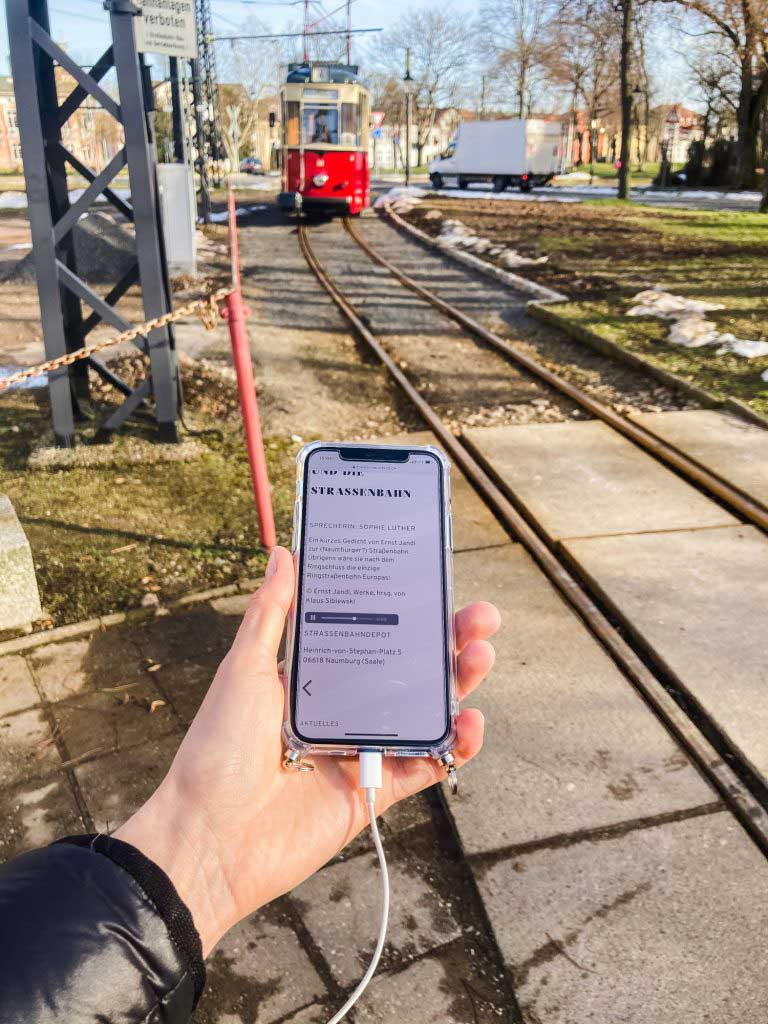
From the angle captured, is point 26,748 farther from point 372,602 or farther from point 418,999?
point 372,602

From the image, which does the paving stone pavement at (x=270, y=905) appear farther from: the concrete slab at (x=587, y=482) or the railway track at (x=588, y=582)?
the concrete slab at (x=587, y=482)

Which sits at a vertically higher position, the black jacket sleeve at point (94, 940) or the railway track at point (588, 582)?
the black jacket sleeve at point (94, 940)

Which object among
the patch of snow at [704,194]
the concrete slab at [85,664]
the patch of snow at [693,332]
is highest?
the patch of snow at [704,194]

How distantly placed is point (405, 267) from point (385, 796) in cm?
1444

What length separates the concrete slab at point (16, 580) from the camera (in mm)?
3988

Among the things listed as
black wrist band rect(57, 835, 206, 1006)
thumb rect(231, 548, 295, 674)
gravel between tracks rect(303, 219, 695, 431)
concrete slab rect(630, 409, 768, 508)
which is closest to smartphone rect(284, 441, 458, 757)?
thumb rect(231, 548, 295, 674)

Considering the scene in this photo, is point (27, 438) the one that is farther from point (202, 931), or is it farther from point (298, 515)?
point (202, 931)

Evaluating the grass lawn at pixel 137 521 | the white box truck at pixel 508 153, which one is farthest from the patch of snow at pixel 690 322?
the white box truck at pixel 508 153

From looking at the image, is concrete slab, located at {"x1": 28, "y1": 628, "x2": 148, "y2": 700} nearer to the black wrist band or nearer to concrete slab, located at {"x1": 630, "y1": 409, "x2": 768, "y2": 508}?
the black wrist band

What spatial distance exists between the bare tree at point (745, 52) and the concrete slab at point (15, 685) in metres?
25.0

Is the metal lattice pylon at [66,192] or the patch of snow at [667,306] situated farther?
the patch of snow at [667,306]

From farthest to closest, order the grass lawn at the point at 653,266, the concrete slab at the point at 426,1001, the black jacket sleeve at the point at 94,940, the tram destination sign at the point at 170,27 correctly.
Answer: the grass lawn at the point at 653,266 → the tram destination sign at the point at 170,27 → the concrete slab at the point at 426,1001 → the black jacket sleeve at the point at 94,940

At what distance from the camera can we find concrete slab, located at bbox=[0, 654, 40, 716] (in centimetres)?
350

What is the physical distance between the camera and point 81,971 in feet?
3.74
